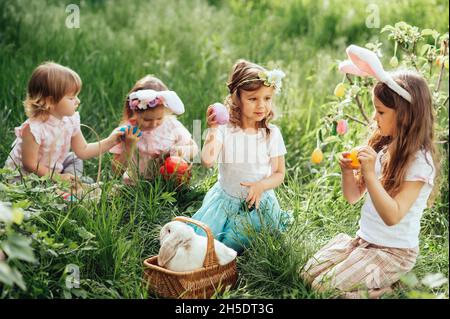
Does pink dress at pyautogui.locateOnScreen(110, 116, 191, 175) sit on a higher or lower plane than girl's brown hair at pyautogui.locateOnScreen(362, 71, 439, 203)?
lower

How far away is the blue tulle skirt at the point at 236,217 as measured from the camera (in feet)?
11.3

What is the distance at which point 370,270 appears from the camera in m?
3.05

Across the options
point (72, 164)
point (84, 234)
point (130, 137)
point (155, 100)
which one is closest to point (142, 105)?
point (155, 100)

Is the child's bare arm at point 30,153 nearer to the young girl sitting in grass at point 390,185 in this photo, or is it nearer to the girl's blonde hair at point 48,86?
the girl's blonde hair at point 48,86

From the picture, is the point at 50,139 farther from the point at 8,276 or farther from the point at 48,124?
the point at 8,276

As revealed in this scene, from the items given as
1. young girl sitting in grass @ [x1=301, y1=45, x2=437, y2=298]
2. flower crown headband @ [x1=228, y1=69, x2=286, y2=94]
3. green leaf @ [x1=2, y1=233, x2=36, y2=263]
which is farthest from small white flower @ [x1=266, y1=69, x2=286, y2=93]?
green leaf @ [x1=2, y1=233, x2=36, y2=263]

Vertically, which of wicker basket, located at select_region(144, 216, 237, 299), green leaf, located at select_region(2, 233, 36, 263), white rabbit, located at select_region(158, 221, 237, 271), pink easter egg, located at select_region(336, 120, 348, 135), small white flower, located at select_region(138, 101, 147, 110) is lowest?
wicker basket, located at select_region(144, 216, 237, 299)

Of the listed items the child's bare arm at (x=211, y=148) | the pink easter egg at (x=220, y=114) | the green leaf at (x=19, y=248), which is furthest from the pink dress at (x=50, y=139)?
the green leaf at (x=19, y=248)

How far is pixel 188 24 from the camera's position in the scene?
6.52m

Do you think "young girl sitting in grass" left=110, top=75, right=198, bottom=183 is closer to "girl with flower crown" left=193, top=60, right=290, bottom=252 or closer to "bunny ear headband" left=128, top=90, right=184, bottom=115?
"bunny ear headband" left=128, top=90, right=184, bottom=115

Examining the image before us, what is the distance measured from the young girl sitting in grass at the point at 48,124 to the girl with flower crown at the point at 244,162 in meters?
0.69

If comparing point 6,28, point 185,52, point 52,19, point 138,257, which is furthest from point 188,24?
point 138,257

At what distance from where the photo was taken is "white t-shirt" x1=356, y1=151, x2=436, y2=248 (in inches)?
119

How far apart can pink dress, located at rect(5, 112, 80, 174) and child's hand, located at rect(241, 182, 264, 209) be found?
3.80ft
